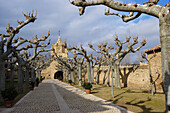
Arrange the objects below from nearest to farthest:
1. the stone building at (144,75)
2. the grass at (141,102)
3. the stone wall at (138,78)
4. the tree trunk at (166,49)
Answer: the tree trunk at (166,49), the grass at (141,102), the stone building at (144,75), the stone wall at (138,78)

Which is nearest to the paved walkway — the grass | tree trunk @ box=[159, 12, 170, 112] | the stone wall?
the grass

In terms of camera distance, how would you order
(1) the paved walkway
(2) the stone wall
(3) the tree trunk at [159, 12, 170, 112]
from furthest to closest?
(2) the stone wall, (1) the paved walkway, (3) the tree trunk at [159, 12, 170, 112]

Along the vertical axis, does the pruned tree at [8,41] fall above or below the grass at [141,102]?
above

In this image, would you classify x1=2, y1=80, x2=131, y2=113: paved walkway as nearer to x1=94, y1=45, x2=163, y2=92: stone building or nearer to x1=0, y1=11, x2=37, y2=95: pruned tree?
x1=0, y1=11, x2=37, y2=95: pruned tree

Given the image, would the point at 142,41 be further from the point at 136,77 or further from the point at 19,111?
the point at 19,111

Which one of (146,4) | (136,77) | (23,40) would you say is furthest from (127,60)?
(146,4)

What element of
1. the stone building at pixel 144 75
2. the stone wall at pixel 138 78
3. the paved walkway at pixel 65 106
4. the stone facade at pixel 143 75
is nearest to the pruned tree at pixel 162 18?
the paved walkway at pixel 65 106

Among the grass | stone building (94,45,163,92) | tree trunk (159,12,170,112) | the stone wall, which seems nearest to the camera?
tree trunk (159,12,170,112)

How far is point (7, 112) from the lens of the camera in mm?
7609

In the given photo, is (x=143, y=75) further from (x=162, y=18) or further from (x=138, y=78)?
(x=162, y=18)

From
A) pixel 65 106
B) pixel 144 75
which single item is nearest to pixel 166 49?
pixel 65 106

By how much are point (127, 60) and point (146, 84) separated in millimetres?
62818

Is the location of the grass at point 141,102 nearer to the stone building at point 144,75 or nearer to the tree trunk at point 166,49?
the stone building at point 144,75

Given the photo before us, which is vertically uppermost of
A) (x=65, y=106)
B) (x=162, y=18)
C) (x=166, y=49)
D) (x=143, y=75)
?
(x=162, y=18)
